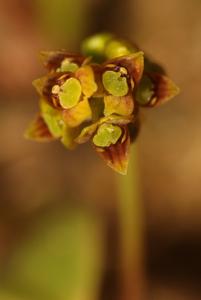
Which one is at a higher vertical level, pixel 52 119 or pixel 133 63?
pixel 133 63

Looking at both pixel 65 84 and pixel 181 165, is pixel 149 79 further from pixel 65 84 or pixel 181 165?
pixel 181 165

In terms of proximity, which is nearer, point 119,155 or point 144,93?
point 119,155

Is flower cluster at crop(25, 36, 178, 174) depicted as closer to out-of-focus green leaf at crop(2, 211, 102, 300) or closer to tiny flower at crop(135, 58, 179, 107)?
tiny flower at crop(135, 58, 179, 107)

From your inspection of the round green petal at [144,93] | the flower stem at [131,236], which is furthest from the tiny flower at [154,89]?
the flower stem at [131,236]

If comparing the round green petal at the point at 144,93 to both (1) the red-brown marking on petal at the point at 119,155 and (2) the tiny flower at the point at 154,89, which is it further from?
(1) the red-brown marking on petal at the point at 119,155

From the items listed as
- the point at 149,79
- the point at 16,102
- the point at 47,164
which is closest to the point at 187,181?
the point at 47,164

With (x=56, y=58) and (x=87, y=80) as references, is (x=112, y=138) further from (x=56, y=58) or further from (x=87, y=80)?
(x=56, y=58)

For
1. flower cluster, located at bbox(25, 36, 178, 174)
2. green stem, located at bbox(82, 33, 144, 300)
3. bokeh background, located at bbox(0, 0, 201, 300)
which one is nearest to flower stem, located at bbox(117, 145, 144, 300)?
green stem, located at bbox(82, 33, 144, 300)

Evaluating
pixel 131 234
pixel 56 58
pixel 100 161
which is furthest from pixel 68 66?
pixel 100 161
